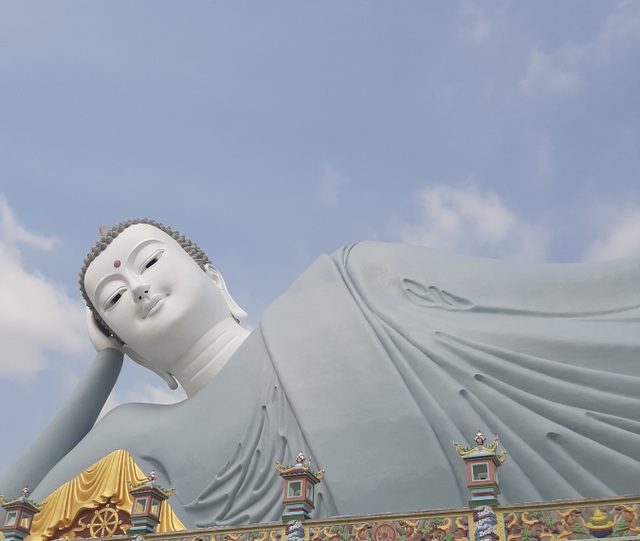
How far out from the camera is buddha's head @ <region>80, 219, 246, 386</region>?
1110cm

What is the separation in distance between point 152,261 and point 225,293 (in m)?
1.28

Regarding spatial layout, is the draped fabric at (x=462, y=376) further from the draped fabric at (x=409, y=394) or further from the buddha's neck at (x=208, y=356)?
the buddha's neck at (x=208, y=356)

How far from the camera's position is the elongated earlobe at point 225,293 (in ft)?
39.2

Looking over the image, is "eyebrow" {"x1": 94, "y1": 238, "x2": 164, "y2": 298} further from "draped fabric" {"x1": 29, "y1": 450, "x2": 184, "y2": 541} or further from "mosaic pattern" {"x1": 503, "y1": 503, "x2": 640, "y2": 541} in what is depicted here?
"mosaic pattern" {"x1": 503, "y1": 503, "x2": 640, "y2": 541}

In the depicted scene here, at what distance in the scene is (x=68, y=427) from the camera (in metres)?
11.2

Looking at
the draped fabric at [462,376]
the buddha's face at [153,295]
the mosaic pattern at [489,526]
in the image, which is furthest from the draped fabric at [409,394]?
the mosaic pattern at [489,526]

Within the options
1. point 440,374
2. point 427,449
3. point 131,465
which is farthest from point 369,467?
point 131,465

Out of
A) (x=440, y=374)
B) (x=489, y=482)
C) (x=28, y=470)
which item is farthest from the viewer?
(x=28, y=470)

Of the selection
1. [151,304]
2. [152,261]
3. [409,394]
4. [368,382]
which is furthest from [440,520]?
[152,261]

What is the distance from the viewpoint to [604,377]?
26.5 feet

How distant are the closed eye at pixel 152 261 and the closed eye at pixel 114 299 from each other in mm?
383

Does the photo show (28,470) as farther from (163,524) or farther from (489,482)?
(489,482)

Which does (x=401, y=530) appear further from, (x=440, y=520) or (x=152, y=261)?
(x=152, y=261)

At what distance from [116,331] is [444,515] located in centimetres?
685
